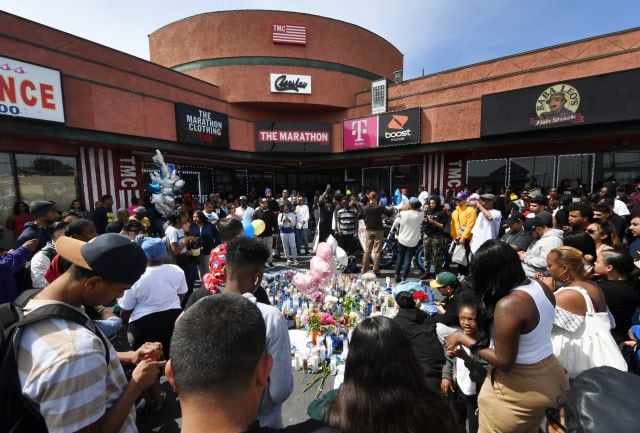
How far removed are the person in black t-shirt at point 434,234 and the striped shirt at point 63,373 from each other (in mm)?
6218

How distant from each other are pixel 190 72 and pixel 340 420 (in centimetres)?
1738

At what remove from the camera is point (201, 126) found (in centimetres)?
1195

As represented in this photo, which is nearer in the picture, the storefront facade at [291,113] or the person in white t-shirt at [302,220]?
the storefront facade at [291,113]

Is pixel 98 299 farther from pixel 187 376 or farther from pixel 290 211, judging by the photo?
pixel 290 211

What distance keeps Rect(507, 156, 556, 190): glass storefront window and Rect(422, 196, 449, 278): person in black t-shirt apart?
7124 millimetres

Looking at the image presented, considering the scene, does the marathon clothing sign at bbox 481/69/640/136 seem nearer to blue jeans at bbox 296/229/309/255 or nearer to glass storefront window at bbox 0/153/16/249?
blue jeans at bbox 296/229/309/255

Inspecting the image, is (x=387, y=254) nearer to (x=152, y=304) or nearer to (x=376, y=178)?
(x=152, y=304)

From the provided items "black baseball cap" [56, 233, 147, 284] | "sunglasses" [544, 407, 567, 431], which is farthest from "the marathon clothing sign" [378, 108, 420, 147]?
"black baseball cap" [56, 233, 147, 284]

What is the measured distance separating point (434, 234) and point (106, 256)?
633cm

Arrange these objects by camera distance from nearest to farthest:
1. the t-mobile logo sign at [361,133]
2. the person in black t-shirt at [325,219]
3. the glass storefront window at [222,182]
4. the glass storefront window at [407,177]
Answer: the person in black t-shirt at [325,219] → the t-mobile logo sign at [361,133] → the glass storefront window at [407,177] → the glass storefront window at [222,182]

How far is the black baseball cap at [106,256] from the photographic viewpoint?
1.38 meters

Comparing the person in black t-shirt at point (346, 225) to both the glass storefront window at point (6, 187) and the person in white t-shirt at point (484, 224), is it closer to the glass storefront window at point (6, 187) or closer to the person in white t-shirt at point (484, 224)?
the person in white t-shirt at point (484, 224)

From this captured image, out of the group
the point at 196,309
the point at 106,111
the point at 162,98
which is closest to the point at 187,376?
the point at 196,309

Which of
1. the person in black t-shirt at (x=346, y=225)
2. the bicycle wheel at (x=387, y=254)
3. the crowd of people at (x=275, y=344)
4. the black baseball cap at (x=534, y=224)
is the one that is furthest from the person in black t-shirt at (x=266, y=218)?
the black baseball cap at (x=534, y=224)
